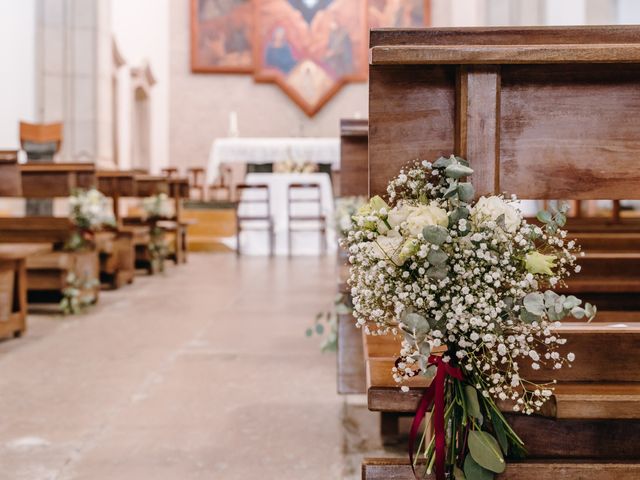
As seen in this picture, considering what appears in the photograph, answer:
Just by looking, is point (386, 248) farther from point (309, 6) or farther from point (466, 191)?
point (309, 6)

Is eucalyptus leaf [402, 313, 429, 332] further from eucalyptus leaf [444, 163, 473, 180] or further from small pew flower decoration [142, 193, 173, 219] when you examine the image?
small pew flower decoration [142, 193, 173, 219]

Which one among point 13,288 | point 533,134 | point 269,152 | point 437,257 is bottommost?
point 13,288

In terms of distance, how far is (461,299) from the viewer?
1.33m

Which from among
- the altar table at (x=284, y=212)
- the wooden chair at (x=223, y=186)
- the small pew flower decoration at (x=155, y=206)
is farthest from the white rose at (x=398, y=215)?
the wooden chair at (x=223, y=186)

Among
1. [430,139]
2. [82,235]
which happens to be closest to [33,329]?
[82,235]

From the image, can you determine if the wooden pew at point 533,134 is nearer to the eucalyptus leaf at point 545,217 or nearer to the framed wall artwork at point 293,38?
the eucalyptus leaf at point 545,217

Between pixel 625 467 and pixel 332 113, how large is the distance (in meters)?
13.0

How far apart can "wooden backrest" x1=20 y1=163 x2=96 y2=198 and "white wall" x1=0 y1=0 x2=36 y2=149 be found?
333 cm

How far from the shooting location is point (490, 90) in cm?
143

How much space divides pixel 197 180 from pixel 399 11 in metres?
4.67

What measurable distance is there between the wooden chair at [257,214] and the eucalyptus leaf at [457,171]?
823 centimetres

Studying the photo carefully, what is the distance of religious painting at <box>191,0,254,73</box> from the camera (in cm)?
1417

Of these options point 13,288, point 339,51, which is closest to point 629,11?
point 339,51

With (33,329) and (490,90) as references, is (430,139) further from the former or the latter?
(33,329)
